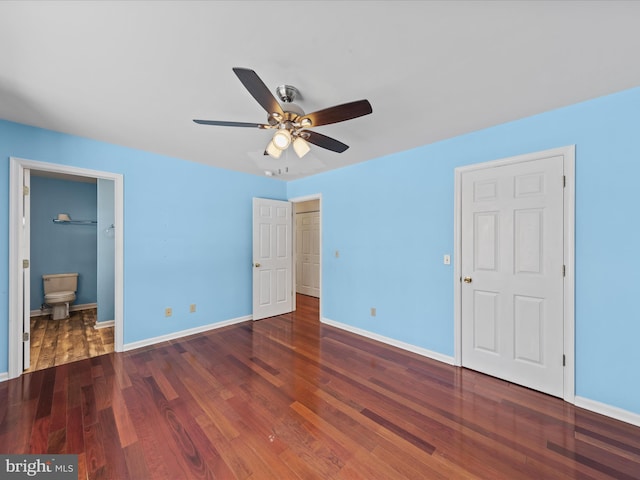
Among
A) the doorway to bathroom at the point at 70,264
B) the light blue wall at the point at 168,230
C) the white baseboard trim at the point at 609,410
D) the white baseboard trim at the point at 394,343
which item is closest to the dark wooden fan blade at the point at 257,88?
the light blue wall at the point at 168,230

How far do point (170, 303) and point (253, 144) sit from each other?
7.66ft

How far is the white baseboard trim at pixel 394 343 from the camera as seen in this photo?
2.86 meters

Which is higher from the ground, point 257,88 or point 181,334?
point 257,88

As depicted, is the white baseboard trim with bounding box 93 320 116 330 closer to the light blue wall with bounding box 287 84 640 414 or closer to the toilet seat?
the toilet seat

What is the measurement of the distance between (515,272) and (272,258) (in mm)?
3310

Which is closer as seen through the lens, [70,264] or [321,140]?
[321,140]

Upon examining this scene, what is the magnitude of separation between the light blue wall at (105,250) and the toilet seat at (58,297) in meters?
0.80

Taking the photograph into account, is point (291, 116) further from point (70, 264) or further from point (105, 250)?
point (70, 264)

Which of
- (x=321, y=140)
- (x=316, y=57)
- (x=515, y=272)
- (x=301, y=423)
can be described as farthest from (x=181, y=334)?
(x=515, y=272)

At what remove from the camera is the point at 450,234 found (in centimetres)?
281

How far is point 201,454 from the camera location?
1.63m

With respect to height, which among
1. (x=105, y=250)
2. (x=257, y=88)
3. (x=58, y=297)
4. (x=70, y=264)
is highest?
(x=257, y=88)

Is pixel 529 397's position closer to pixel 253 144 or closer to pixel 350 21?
pixel 350 21

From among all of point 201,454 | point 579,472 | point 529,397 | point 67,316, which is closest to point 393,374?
point 529,397
